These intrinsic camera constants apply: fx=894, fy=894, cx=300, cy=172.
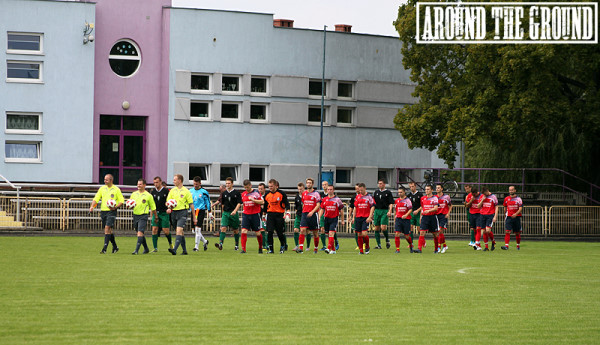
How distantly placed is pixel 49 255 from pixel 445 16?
25.4 meters

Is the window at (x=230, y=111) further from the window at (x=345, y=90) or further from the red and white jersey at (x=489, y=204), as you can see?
the red and white jersey at (x=489, y=204)

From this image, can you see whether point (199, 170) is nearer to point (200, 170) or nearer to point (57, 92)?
point (200, 170)

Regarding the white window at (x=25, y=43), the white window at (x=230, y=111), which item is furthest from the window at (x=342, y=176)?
the white window at (x=25, y=43)

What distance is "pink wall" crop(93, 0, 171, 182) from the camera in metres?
43.9

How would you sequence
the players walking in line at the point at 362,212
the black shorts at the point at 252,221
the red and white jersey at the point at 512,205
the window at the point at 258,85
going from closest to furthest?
the black shorts at the point at 252,221 → the players walking in line at the point at 362,212 → the red and white jersey at the point at 512,205 → the window at the point at 258,85

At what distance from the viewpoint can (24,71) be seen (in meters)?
42.8

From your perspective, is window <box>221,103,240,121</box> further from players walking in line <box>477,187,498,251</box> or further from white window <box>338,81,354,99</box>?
players walking in line <box>477,187,498,251</box>

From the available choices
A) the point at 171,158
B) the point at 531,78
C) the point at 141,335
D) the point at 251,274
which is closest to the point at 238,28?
the point at 171,158

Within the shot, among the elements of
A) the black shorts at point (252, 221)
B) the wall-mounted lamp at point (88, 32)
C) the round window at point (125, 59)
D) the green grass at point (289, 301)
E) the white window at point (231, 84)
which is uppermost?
the wall-mounted lamp at point (88, 32)

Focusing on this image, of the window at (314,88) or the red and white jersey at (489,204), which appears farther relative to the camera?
the window at (314,88)

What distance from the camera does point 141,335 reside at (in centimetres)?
998

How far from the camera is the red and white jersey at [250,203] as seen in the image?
24469 millimetres

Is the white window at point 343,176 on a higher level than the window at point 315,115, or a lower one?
lower

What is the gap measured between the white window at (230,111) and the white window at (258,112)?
2.54ft
